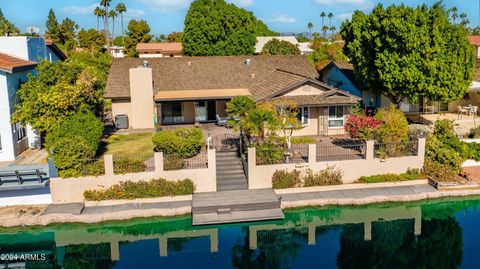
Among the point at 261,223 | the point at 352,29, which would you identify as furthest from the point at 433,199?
the point at 352,29

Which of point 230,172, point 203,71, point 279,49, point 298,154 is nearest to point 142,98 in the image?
point 203,71

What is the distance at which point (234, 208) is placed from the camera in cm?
1975

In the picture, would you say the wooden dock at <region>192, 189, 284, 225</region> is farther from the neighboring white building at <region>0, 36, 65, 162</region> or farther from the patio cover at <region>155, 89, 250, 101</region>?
the patio cover at <region>155, 89, 250, 101</region>

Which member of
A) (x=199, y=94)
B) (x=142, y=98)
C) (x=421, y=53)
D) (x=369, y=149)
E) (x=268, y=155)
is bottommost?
(x=268, y=155)

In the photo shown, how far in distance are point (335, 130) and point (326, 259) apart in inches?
582

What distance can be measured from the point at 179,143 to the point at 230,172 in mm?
3038

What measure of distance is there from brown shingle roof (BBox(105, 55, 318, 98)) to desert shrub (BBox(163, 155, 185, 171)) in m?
13.0

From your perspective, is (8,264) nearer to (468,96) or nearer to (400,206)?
(400,206)

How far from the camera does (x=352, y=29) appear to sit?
112ft

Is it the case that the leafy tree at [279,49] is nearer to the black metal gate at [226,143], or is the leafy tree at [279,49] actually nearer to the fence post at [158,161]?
the black metal gate at [226,143]

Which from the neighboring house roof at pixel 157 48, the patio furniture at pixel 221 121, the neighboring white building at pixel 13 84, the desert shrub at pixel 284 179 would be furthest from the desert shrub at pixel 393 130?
the neighboring house roof at pixel 157 48

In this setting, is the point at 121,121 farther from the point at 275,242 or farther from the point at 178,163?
the point at 275,242

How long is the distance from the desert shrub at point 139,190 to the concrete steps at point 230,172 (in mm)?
2039

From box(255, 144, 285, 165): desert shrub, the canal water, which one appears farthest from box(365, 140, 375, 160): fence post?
box(255, 144, 285, 165): desert shrub
